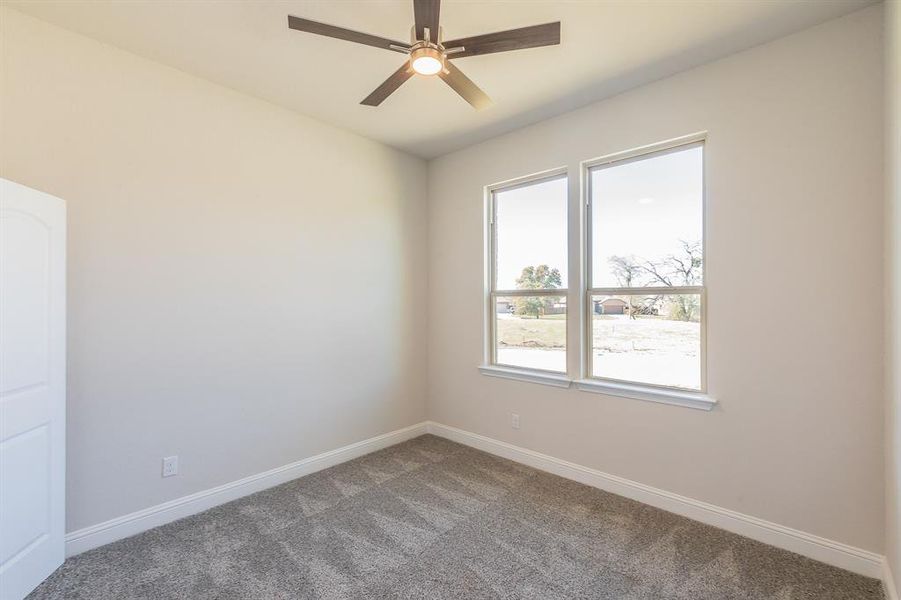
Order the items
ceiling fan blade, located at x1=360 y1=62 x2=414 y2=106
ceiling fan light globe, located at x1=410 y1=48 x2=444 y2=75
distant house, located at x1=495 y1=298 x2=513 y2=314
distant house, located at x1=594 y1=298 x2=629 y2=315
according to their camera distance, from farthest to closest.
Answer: distant house, located at x1=495 y1=298 x2=513 y2=314 → distant house, located at x1=594 y1=298 x2=629 y2=315 → ceiling fan blade, located at x1=360 y1=62 x2=414 y2=106 → ceiling fan light globe, located at x1=410 y1=48 x2=444 y2=75

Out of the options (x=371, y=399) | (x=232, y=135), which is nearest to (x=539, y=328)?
(x=371, y=399)

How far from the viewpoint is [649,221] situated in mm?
2879

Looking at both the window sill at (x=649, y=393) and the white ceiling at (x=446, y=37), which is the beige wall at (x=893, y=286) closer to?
the white ceiling at (x=446, y=37)

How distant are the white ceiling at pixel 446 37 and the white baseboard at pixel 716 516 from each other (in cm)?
282

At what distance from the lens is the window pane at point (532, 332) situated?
338 centimetres

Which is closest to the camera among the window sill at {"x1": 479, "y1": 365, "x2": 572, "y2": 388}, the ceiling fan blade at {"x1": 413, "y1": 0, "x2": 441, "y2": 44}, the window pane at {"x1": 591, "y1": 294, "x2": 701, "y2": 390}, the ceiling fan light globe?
the ceiling fan blade at {"x1": 413, "y1": 0, "x2": 441, "y2": 44}

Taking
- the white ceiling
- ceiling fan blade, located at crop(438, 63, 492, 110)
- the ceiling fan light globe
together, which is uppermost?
the white ceiling

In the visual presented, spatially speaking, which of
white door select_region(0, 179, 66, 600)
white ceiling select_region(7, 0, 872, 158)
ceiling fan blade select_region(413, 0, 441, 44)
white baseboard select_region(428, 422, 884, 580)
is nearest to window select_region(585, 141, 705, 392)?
white ceiling select_region(7, 0, 872, 158)

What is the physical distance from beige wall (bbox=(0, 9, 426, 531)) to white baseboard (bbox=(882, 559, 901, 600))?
338 cm

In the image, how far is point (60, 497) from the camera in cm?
207

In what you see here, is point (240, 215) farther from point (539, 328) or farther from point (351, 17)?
point (539, 328)

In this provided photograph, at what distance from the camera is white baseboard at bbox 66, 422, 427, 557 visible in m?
2.24

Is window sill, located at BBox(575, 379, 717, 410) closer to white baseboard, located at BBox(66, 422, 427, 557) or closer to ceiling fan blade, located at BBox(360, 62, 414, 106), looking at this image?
white baseboard, located at BBox(66, 422, 427, 557)

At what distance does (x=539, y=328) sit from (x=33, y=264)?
329cm
